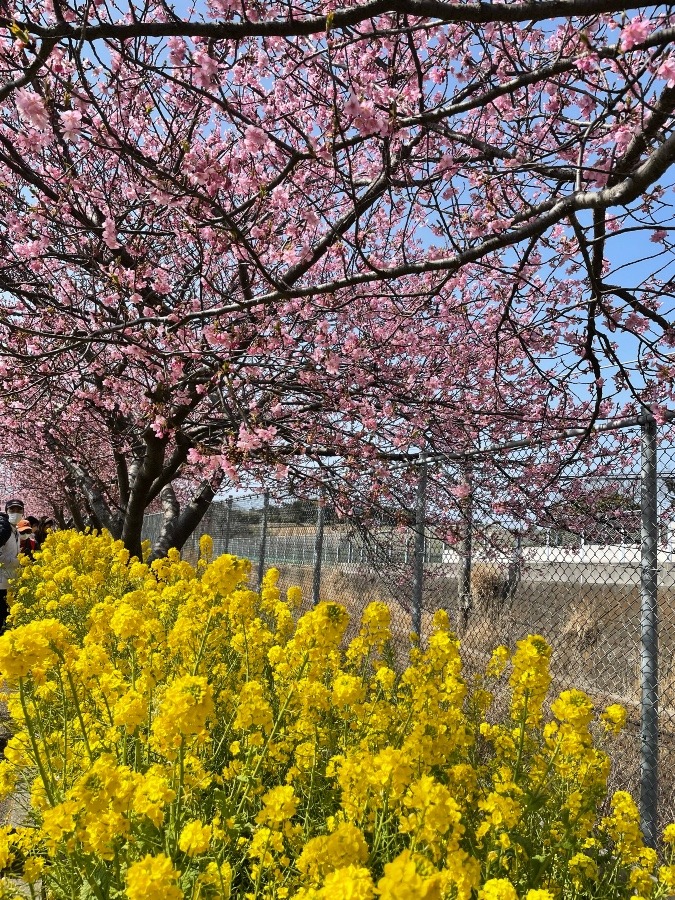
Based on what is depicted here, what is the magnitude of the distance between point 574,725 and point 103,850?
5.63 feet

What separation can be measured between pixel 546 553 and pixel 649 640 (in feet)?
10.2

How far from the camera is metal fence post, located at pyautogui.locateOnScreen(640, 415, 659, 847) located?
11.2 feet

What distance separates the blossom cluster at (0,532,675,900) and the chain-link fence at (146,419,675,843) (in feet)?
3.90

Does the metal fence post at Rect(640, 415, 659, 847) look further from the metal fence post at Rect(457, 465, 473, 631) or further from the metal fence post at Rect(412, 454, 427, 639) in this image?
the metal fence post at Rect(457, 465, 473, 631)

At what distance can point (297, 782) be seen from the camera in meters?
2.89

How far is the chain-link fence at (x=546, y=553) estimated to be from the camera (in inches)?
154

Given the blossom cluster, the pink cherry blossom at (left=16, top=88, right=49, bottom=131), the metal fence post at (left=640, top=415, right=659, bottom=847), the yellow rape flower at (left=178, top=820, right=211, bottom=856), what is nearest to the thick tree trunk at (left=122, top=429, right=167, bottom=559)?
the blossom cluster

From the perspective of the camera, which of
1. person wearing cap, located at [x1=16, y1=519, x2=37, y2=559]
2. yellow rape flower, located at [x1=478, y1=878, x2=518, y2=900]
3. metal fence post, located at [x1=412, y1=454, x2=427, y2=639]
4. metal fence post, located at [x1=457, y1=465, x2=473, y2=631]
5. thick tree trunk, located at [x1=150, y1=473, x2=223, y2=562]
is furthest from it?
person wearing cap, located at [x1=16, y1=519, x2=37, y2=559]

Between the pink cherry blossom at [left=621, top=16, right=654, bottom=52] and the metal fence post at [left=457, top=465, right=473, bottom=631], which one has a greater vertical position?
the pink cherry blossom at [left=621, top=16, right=654, bottom=52]

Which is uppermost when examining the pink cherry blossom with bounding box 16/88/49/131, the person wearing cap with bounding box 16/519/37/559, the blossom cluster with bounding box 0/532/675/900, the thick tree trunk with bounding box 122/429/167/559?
the pink cherry blossom with bounding box 16/88/49/131

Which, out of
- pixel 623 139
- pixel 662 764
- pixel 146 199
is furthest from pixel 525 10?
pixel 662 764

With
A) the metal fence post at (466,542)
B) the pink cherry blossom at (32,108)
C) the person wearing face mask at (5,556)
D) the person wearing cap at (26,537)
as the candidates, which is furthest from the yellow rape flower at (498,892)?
the person wearing cap at (26,537)

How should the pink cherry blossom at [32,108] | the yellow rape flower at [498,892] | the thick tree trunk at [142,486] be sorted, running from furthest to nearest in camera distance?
the thick tree trunk at [142,486] → the pink cherry blossom at [32,108] → the yellow rape flower at [498,892]

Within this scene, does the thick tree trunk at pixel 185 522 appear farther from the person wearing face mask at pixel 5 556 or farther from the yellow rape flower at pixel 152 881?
the yellow rape flower at pixel 152 881
